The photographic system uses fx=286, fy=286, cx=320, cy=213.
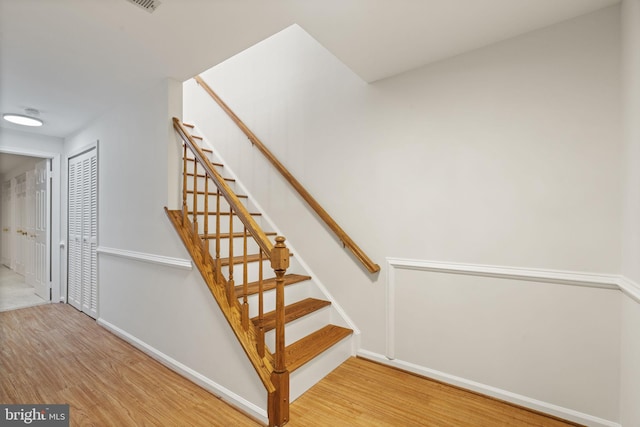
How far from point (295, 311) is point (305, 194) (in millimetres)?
1013

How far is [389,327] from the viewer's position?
2.14 metres

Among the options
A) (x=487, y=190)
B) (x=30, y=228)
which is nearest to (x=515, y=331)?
(x=487, y=190)

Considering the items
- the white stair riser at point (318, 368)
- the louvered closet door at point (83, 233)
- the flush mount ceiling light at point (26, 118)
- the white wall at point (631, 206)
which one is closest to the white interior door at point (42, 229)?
the louvered closet door at point (83, 233)

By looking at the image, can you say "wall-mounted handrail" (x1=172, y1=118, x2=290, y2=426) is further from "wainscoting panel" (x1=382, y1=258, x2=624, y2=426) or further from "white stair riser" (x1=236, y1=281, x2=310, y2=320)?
"wainscoting panel" (x1=382, y1=258, x2=624, y2=426)

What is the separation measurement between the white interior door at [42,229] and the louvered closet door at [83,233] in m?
0.42

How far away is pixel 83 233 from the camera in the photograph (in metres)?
3.41

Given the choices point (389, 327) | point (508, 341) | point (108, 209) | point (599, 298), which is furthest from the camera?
point (108, 209)

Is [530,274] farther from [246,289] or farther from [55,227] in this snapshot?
[55,227]

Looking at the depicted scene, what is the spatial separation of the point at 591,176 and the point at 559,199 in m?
0.18

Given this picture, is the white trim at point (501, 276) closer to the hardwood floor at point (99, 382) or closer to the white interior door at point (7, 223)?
the hardwood floor at point (99, 382)

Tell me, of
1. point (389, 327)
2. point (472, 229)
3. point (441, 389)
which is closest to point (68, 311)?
point (389, 327)

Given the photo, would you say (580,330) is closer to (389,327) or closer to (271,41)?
(389,327)

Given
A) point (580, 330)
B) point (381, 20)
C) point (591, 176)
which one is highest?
point (381, 20)

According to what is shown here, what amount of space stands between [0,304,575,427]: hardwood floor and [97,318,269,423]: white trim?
0.12ft
